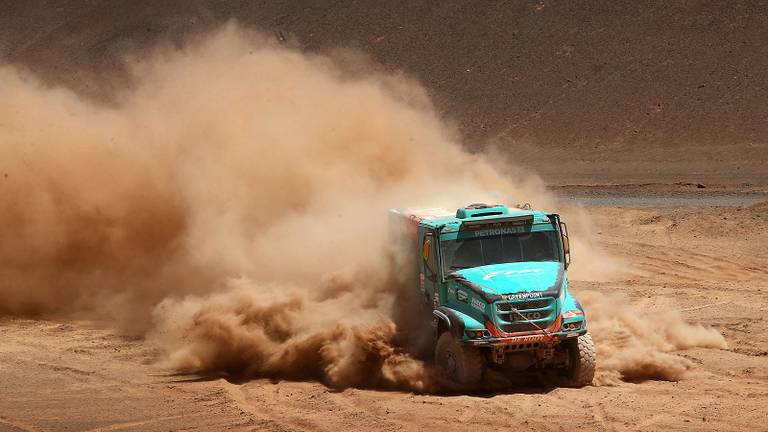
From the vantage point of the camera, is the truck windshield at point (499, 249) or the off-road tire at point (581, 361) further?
the truck windshield at point (499, 249)

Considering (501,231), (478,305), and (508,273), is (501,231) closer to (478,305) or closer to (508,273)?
(508,273)

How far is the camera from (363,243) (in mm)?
17719

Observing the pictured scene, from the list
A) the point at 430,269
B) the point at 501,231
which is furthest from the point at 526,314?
the point at 430,269

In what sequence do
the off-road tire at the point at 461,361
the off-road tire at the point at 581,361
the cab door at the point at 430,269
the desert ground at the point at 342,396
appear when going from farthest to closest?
1. the cab door at the point at 430,269
2. the off-road tire at the point at 581,361
3. the off-road tire at the point at 461,361
4. the desert ground at the point at 342,396

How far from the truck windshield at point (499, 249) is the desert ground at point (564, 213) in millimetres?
1634

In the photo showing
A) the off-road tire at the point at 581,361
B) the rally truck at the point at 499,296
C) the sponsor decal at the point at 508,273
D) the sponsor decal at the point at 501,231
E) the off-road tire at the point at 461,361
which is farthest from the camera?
the sponsor decal at the point at 501,231

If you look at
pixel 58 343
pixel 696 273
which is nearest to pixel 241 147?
pixel 58 343

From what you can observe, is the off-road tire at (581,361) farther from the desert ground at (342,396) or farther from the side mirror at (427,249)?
the side mirror at (427,249)

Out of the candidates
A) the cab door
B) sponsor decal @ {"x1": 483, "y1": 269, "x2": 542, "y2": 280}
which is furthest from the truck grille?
the cab door

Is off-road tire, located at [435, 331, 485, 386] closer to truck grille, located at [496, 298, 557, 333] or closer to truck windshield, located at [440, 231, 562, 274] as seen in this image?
truck grille, located at [496, 298, 557, 333]

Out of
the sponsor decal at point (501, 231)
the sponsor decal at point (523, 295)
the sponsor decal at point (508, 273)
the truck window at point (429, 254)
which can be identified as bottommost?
the sponsor decal at point (523, 295)

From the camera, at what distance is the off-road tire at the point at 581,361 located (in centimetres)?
1443

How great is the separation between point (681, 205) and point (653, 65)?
32202mm

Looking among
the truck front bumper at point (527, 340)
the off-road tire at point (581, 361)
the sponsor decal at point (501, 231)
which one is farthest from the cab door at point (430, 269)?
the off-road tire at point (581, 361)
